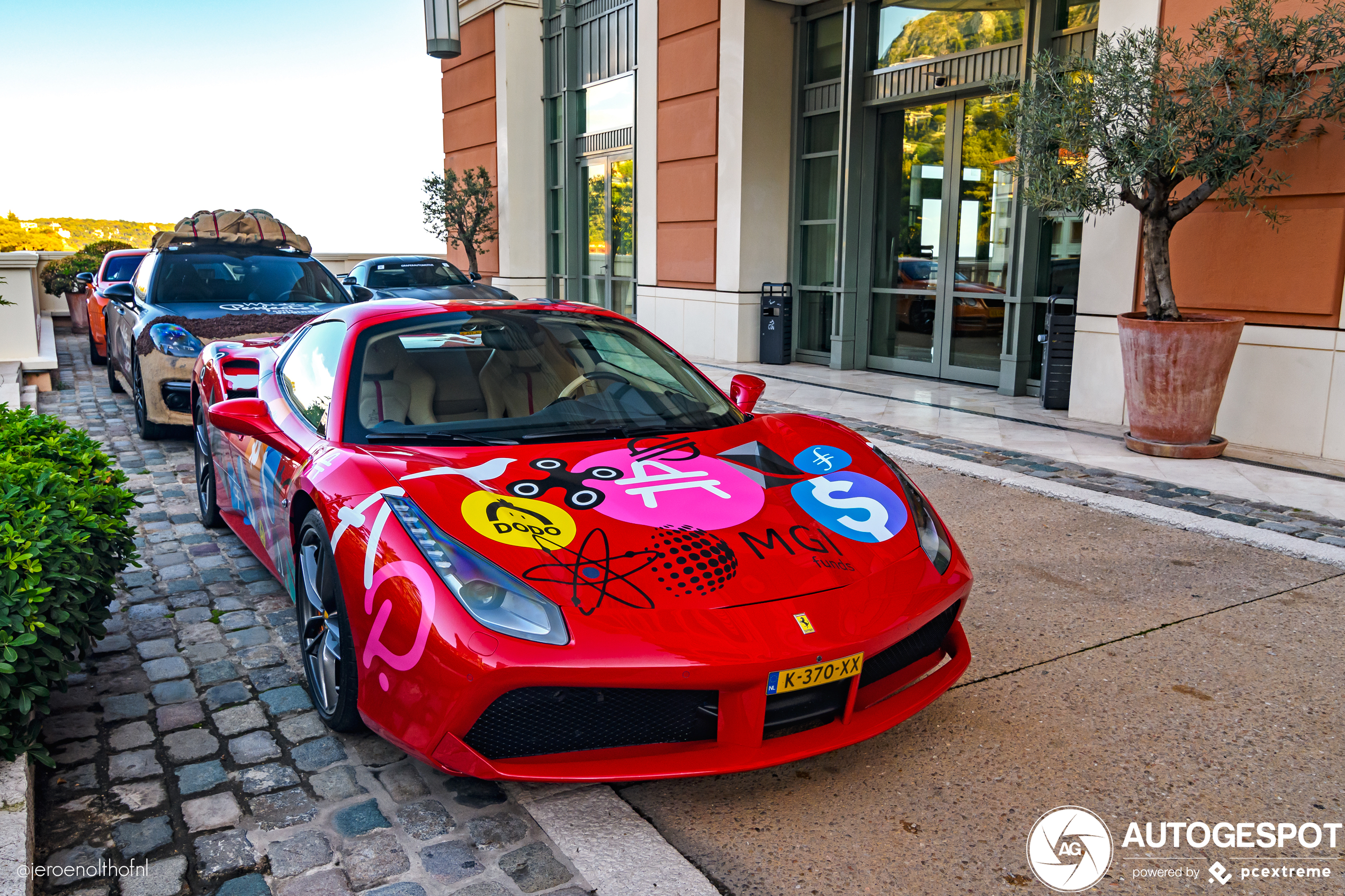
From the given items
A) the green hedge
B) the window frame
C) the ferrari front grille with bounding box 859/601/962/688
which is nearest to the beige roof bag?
the window frame

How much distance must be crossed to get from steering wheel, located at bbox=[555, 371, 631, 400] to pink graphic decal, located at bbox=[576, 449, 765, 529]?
568 mm

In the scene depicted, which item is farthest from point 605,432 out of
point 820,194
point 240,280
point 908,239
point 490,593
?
point 820,194

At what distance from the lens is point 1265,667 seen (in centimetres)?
378

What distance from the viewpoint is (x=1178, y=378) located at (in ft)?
24.1

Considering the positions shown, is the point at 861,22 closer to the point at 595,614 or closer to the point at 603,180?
the point at 603,180

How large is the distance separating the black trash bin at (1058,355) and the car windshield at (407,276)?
366 inches

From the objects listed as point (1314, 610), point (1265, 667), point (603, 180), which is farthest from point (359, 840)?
point (603, 180)

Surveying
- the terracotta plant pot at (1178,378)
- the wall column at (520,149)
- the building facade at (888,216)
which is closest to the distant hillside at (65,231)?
the wall column at (520,149)

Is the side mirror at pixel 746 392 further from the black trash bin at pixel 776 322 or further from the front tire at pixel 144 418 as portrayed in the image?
the black trash bin at pixel 776 322

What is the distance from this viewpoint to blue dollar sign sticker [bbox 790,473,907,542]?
3.13m

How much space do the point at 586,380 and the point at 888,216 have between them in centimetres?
964

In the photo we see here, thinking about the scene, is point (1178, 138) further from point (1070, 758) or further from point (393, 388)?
point (393, 388)

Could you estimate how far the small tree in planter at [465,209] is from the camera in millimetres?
20875

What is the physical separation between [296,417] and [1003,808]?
2.83 meters
